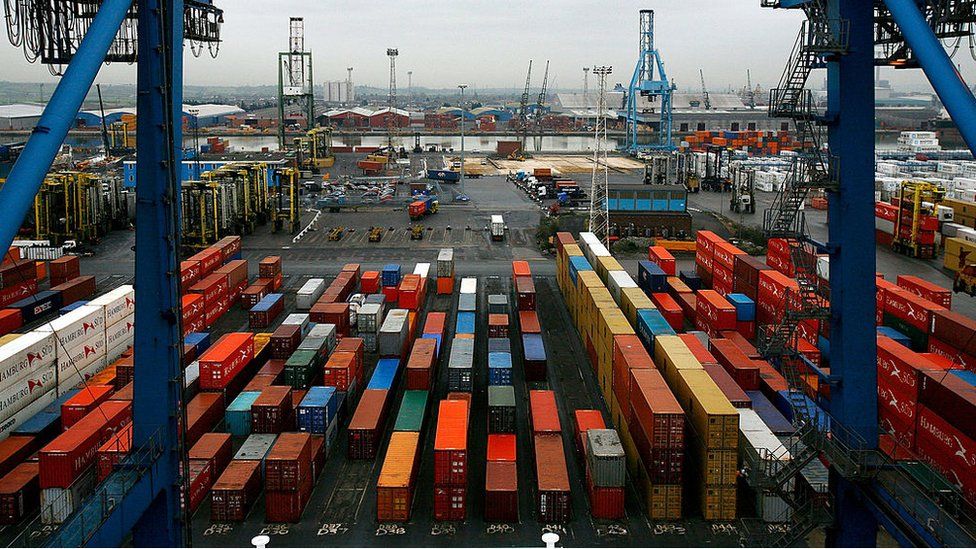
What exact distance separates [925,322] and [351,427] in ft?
67.7

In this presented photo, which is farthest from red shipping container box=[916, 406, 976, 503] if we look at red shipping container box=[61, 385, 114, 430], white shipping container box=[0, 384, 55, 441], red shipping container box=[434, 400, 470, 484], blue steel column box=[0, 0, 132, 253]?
white shipping container box=[0, 384, 55, 441]

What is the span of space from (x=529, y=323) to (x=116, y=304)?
17.4m

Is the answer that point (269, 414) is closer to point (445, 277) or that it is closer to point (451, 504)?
point (451, 504)

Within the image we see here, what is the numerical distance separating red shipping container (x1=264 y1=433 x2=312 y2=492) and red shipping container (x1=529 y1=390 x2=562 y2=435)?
261 inches

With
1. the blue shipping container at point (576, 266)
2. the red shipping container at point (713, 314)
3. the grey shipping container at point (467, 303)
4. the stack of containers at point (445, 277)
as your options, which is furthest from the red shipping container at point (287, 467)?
the stack of containers at point (445, 277)

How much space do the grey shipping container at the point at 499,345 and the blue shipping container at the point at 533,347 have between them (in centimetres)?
75

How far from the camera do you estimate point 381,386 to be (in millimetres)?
27375

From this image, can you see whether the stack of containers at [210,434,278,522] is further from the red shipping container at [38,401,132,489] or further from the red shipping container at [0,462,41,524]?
the red shipping container at [0,462,41,524]

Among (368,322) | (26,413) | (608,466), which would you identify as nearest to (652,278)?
(368,322)

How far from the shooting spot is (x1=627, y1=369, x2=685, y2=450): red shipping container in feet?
66.0

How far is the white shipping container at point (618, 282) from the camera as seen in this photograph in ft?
117

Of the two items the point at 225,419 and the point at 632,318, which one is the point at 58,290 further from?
the point at 632,318

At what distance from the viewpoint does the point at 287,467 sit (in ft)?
66.8

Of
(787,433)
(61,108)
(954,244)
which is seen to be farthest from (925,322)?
(61,108)
